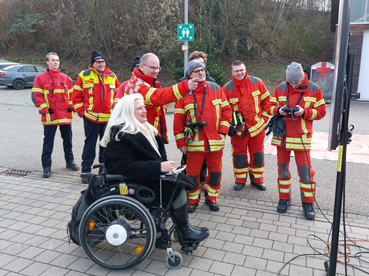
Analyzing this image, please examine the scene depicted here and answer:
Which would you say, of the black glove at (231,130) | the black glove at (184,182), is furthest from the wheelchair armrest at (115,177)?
the black glove at (231,130)

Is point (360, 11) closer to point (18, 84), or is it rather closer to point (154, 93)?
point (154, 93)

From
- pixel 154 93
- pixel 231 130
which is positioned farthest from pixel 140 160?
pixel 231 130

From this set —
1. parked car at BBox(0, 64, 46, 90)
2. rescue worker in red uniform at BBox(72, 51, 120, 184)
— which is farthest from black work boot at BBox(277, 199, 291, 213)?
parked car at BBox(0, 64, 46, 90)

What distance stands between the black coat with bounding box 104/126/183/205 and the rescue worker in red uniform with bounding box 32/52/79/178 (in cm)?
302

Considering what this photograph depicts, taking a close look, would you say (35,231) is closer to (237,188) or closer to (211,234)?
(211,234)

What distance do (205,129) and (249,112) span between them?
0.91m

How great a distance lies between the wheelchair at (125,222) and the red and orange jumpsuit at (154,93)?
0.86m

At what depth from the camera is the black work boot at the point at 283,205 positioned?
4.42 meters

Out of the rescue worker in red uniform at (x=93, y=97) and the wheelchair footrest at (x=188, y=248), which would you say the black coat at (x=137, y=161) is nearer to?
the wheelchair footrest at (x=188, y=248)

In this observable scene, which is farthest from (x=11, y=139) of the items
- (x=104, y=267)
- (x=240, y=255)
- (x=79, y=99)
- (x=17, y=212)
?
(x=240, y=255)

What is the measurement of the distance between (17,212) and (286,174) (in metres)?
3.53

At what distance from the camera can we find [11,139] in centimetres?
872

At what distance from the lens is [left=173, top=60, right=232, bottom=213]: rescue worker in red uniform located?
4.38m

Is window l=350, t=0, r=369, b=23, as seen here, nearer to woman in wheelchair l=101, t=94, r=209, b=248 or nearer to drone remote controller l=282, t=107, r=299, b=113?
drone remote controller l=282, t=107, r=299, b=113
